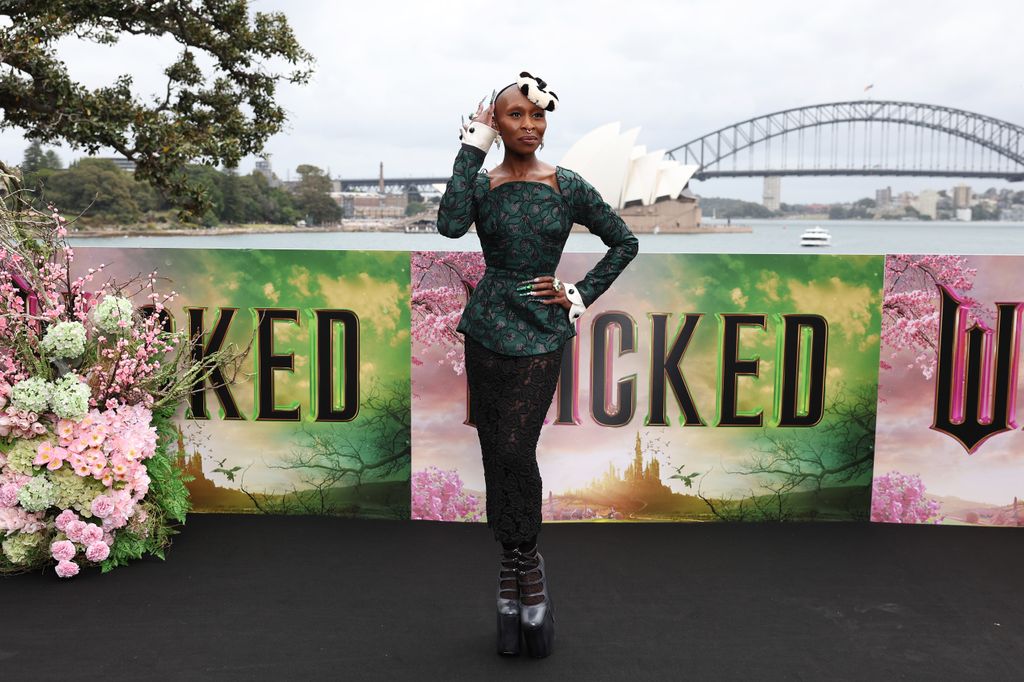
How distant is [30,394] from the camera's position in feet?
11.6

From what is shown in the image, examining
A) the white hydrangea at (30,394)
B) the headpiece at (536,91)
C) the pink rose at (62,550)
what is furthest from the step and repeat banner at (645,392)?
the headpiece at (536,91)

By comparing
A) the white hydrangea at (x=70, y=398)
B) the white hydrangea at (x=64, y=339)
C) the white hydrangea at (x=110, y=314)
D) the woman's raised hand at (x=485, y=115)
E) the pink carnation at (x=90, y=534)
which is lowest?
the pink carnation at (x=90, y=534)

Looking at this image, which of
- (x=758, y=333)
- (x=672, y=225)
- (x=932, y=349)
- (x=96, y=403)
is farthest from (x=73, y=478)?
(x=672, y=225)

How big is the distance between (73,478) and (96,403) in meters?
0.32

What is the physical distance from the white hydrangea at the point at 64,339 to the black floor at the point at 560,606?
0.90 meters

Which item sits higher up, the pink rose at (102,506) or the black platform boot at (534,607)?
the pink rose at (102,506)

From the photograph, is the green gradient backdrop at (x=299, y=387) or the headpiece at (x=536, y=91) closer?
the headpiece at (x=536, y=91)

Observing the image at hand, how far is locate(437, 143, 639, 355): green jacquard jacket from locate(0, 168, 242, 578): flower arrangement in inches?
66.6

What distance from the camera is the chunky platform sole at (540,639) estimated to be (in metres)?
2.88

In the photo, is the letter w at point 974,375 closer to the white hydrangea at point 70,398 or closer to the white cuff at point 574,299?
the white cuff at point 574,299

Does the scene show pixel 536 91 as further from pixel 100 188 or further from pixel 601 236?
pixel 100 188

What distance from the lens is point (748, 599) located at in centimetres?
337

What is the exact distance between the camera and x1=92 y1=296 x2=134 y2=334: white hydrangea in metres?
3.74

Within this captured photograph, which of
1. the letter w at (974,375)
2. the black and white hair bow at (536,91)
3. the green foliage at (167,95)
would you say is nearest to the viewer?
the black and white hair bow at (536,91)
